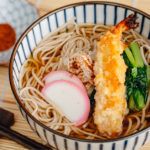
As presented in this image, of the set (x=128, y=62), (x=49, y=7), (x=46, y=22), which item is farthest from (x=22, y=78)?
(x=49, y=7)

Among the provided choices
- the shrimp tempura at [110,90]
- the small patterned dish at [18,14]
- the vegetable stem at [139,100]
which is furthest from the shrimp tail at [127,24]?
the small patterned dish at [18,14]

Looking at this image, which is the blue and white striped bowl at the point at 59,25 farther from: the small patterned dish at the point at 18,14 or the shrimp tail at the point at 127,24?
the small patterned dish at the point at 18,14

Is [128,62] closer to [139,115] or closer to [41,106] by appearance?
[139,115]

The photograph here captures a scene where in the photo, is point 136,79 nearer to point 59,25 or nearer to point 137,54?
point 137,54

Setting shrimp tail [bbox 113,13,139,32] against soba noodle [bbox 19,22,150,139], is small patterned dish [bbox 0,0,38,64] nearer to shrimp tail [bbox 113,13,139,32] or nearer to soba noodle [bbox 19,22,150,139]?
soba noodle [bbox 19,22,150,139]

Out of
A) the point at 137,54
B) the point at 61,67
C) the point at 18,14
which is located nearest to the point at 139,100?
the point at 137,54

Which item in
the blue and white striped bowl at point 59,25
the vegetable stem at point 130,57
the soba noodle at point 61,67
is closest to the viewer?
the blue and white striped bowl at point 59,25
